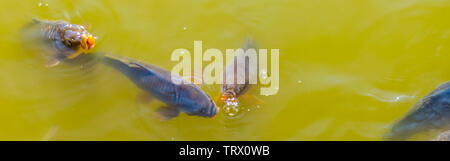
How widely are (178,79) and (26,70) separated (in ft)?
6.35

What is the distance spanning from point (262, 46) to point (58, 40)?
2.39 m

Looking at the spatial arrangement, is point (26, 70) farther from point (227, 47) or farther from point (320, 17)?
point (320, 17)

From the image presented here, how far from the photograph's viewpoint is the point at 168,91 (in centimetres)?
404

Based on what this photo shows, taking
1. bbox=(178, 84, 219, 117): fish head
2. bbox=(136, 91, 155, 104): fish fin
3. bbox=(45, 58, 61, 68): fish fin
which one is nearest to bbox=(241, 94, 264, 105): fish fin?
bbox=(178, 84, 219, 117): fish head

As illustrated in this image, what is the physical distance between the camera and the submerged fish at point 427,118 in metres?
4.17

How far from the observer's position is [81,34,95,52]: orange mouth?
15.3 feet

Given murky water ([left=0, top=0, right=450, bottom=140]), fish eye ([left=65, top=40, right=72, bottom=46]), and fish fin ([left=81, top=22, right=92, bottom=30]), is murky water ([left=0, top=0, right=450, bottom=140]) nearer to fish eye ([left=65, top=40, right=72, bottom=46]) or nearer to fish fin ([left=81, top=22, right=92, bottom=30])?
fish fin ([left=81, top=22, right=92, bottom=30])

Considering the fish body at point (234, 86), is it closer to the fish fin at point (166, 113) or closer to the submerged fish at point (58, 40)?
the fish fin at point (166, 113)

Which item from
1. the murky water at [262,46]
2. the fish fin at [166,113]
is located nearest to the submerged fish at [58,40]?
the murky water at [262,46]

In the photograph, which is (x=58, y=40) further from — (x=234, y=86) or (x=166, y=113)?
(x=234, y=86)

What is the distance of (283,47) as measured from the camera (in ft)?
16.0

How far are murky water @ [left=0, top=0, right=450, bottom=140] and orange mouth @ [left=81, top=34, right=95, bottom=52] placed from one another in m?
0.11

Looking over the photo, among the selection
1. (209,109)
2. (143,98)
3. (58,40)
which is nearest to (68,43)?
(58,40)
